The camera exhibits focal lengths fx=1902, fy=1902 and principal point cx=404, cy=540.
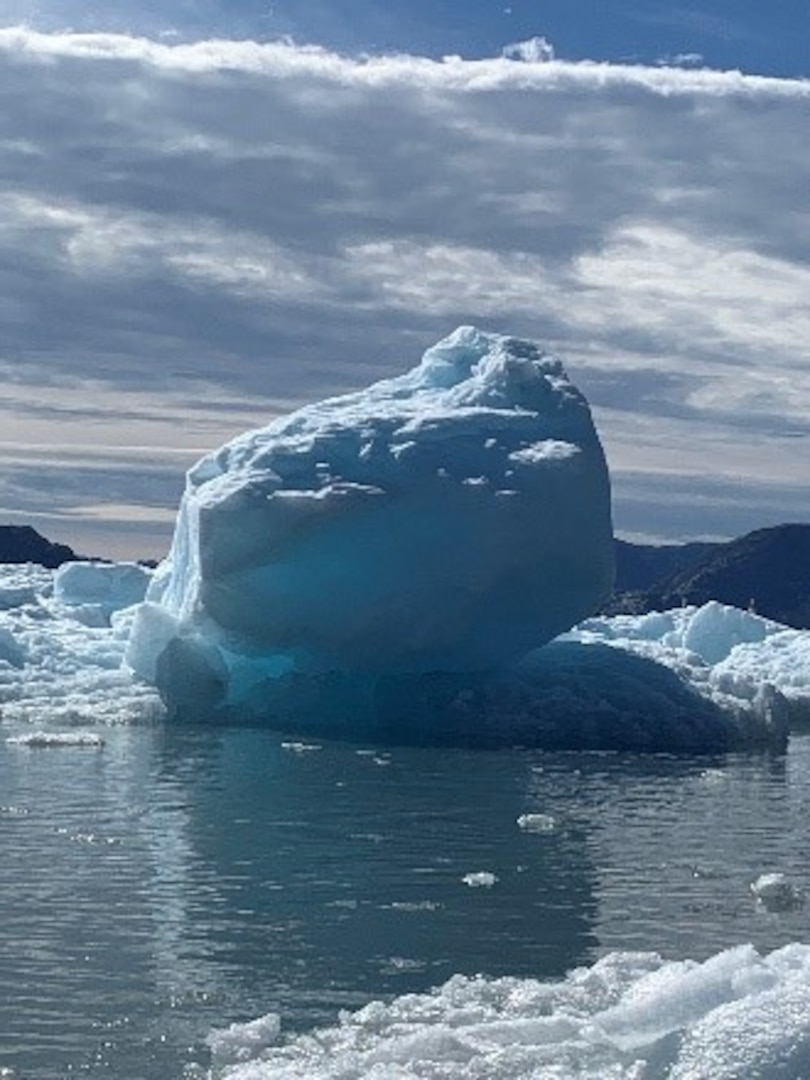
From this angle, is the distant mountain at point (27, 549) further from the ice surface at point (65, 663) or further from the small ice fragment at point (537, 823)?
the small ice fragment at point (537, 823)

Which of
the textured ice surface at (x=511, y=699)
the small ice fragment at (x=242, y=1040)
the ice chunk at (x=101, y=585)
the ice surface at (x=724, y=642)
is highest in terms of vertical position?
the ice chunk at (x=101, y=585)

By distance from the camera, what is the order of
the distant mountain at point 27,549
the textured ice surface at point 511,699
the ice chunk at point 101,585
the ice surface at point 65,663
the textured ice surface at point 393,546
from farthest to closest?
the distant mountain at point 27,549, the ice chunk at point 101,585, the ice surface at point 65,663, the textured ice surface at point 511,699, the textured ice surface at point 393,546

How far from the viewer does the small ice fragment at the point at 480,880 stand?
594 inches

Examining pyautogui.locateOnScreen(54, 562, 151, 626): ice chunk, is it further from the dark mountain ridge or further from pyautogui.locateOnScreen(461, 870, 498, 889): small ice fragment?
the dark mountain ridge

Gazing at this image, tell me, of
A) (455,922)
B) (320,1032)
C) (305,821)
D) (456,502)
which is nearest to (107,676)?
(456,502)

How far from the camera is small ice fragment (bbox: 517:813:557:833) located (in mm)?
18297

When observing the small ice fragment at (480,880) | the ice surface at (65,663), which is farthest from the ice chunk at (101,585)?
the small ice fragment at (480,880)

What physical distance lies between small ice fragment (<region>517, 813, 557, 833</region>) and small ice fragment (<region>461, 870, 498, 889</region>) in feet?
9.26

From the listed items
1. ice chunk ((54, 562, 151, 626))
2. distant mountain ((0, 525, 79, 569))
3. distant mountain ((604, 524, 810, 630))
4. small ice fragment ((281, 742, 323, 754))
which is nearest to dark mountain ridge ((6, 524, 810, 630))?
distant mountain ((604, 524, 810, 630))

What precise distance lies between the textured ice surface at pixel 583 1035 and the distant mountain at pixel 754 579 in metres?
77.1

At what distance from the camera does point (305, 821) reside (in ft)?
61.1

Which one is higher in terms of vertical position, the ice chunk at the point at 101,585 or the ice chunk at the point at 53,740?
the ice chunk at the point at 101,585

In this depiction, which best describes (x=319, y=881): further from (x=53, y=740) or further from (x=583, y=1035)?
(x=53, y=740)

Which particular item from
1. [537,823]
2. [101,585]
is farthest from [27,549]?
[537,823]
